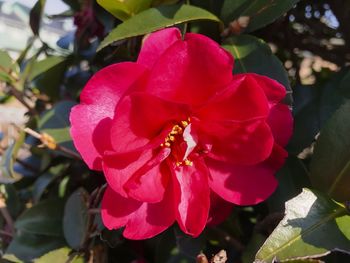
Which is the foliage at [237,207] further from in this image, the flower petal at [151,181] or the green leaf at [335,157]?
the flower petal at [151,181]

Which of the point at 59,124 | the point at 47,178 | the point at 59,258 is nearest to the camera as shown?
the point at 59,258

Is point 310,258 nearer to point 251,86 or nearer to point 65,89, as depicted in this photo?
point 251,86

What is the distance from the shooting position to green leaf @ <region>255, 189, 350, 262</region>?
46 cm

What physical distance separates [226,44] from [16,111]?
224 centimetres

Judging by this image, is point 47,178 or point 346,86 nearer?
point 346,86

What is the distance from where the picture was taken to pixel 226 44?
63cm

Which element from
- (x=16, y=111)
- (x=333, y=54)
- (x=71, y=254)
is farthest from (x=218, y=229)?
(x=16, y=111)

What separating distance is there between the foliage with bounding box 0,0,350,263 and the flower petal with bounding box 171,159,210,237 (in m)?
0.08

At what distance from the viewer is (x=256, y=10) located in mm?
626

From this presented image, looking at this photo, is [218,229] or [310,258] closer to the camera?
[310,258]

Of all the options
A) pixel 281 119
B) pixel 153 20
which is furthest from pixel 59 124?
pixel 281 119

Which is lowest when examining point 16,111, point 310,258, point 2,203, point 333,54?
point 16,111

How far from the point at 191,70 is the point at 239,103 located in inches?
2.3

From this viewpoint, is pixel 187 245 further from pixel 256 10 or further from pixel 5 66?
pixel 5 66
